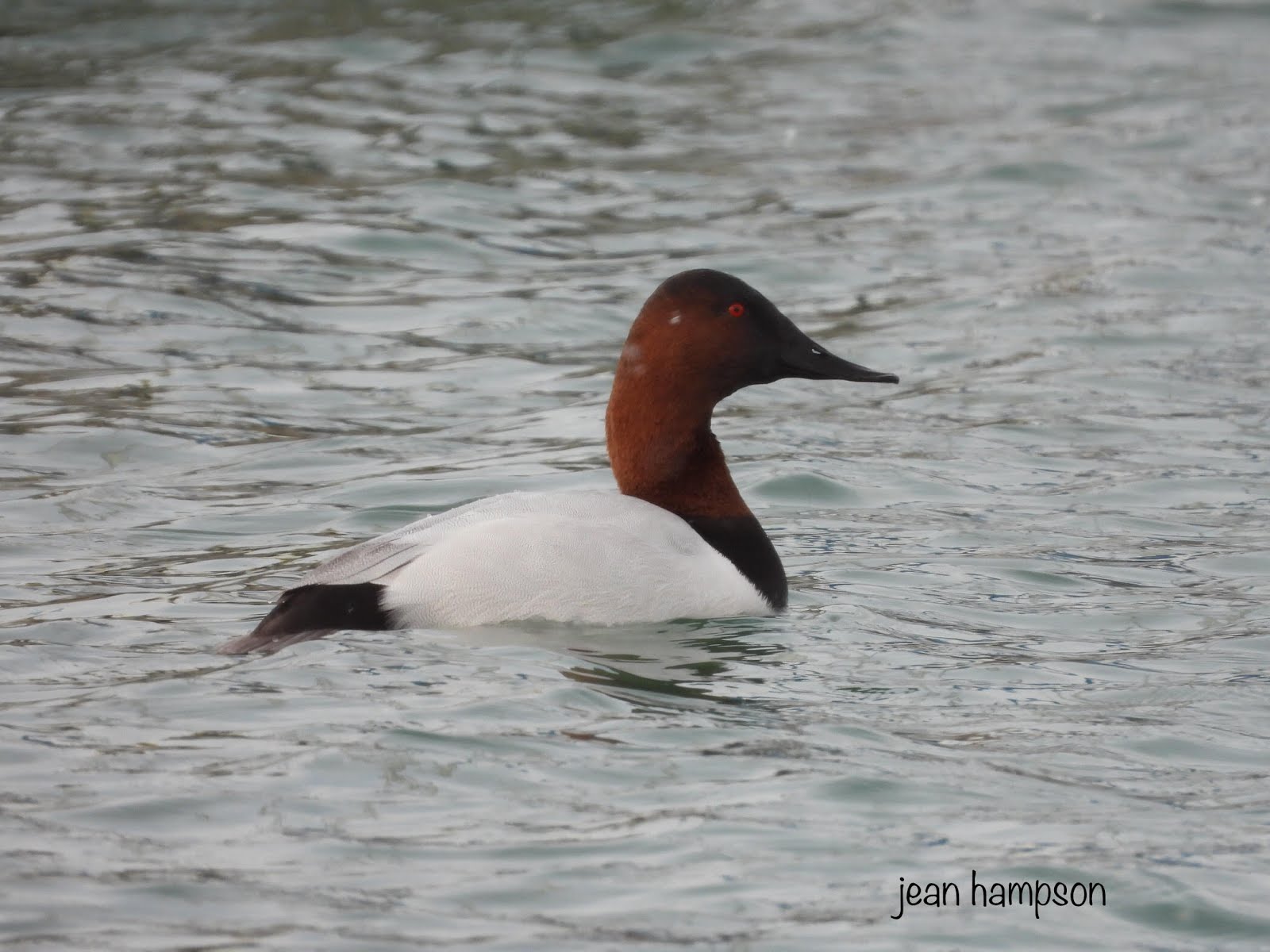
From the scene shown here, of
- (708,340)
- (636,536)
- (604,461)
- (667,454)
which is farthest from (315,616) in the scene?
(604,461)

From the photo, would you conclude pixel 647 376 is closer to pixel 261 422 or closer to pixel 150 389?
pixel 261 422

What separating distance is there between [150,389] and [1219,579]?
15.6ft

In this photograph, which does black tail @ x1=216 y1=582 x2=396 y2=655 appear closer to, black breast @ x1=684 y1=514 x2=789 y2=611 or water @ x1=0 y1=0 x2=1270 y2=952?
A: water @ x1=0 y1=0 x2=1270 y2=952

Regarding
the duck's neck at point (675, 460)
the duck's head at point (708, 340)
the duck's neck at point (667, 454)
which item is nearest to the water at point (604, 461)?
the duck's neck at point (675, 460)

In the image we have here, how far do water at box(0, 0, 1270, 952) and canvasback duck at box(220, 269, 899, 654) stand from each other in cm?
11

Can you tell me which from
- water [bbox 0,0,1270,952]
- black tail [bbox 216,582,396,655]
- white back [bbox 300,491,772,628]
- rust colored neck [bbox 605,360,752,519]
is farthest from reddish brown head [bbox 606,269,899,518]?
black tail [bbox 216,582,396,655]

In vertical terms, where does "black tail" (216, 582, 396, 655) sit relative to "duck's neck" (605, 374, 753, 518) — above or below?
below

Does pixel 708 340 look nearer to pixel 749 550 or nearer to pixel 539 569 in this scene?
pixel 749 550

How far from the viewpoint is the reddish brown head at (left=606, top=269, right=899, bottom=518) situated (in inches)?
245

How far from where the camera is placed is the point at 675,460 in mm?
6234

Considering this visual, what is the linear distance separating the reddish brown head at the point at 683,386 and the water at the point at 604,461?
53 cm

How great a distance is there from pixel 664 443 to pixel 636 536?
480 millimetres

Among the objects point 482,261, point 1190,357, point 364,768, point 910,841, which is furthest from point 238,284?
point 910,841

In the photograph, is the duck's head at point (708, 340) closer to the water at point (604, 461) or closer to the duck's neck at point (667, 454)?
the duck's neck at point (667, 454)
